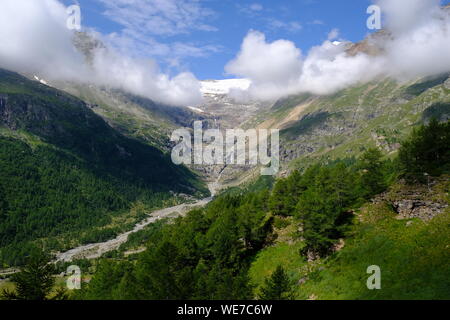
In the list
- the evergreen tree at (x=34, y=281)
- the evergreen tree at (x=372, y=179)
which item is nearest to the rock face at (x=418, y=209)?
the evergreen tree at (x=372, y=179)

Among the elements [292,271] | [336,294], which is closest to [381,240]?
[336,294]

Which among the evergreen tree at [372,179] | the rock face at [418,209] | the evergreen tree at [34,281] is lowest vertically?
the evergreen tree at [34,281]

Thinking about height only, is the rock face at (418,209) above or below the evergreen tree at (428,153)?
below

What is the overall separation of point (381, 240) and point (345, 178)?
18.5 m

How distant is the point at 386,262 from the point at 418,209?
13.8m

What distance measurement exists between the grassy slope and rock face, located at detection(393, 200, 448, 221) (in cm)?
120

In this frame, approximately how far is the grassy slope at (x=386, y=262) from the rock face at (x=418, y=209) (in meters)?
1.20

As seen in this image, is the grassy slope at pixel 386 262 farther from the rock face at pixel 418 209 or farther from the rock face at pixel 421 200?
the rock face at pixel 418 209

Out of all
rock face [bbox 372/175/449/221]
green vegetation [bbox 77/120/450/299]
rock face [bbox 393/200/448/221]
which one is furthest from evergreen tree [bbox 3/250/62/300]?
rock face [bbox 372/175/449/221]

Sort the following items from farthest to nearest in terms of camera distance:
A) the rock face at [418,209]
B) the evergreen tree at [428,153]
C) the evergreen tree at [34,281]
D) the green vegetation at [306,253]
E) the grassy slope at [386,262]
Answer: the evergreen tree at [428,153]
the rock face at [418,209]
the evergreen tree at [34,281]
the green vegetation at [306,253]
the grassy slope at [386,262]

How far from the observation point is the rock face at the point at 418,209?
5397 cm

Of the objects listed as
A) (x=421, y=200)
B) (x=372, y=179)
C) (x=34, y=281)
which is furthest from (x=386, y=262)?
(x=34, y=281)

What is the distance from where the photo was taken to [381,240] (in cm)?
5359
